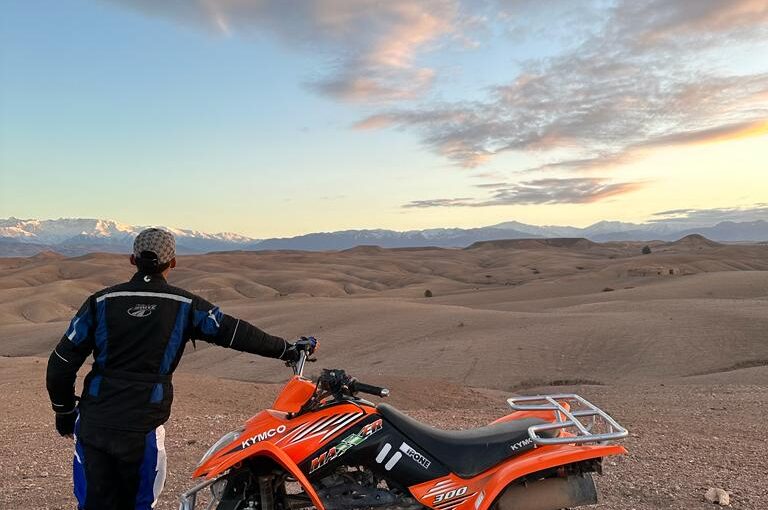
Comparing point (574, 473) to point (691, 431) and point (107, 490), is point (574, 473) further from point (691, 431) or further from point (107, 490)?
point (691, 431)

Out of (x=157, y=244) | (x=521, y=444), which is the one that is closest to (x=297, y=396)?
(x=157, y=244)

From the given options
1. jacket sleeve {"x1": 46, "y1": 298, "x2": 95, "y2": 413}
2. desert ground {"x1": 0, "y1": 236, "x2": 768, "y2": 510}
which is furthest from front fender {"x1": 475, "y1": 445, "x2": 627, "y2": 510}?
jacket sleeve {"x1": 46, "y1": 298, "x2": 95, "y2": 413}

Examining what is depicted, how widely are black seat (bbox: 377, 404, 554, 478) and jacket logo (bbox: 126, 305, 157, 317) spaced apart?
1.46 metres

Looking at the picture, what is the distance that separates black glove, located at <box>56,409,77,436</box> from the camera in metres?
3.66

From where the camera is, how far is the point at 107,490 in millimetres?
3500

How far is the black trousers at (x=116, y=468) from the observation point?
344 centimetres

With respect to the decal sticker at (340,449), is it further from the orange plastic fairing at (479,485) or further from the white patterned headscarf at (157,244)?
the white patterned headscarf at (157,244)

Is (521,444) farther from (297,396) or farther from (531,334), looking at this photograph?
(531,334)

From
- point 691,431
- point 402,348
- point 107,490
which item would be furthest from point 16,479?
point 402,348

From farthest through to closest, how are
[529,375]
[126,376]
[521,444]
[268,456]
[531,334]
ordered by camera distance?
[531,334] → [529,375] → [521,444] → [126,376] → [268,456]

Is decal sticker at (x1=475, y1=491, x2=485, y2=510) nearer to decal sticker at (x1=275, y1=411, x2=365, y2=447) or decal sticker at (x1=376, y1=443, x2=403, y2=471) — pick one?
decal sticker at (x1=376, y1=443, x2=403, y2=471)

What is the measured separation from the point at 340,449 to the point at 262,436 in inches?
17.5

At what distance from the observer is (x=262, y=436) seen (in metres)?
3.40

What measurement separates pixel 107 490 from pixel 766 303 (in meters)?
24.4
